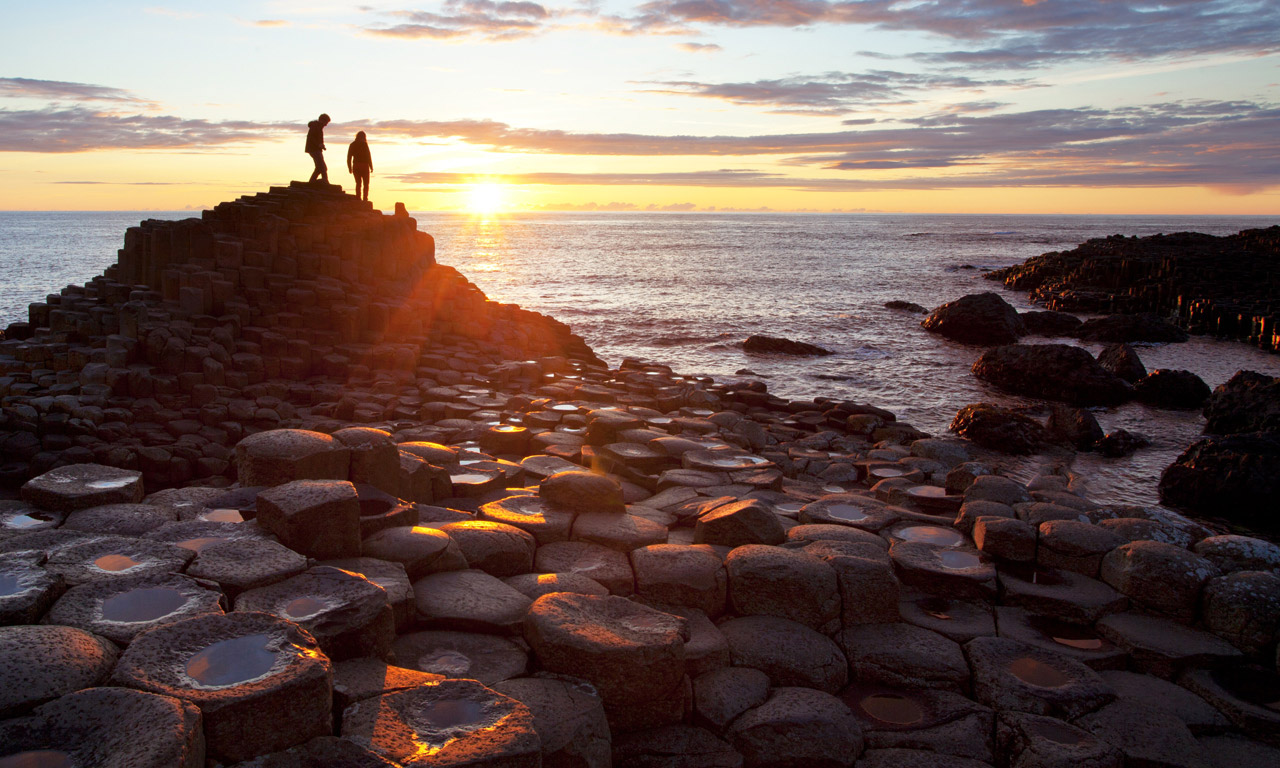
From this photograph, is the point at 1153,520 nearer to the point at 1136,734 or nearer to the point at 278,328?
the point at 1136,734

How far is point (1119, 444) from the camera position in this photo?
13.5m

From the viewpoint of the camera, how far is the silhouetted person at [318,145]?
1748cm

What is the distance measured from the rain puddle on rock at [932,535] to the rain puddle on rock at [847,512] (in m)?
0.43

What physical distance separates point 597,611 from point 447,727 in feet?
5.01

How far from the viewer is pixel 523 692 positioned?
4.10 meters

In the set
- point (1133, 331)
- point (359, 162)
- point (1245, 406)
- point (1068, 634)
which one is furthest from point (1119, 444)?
point (359, 162)

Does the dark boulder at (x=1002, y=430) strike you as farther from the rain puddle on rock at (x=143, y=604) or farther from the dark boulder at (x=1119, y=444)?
the rain puddle on rock at (x=143, y=604)

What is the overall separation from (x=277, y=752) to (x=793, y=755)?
9.01 ft

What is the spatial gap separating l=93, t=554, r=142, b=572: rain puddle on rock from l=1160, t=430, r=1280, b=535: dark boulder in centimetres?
1262

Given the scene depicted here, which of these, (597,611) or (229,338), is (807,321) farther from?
(597,611)

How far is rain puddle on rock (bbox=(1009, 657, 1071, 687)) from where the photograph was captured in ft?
16.2

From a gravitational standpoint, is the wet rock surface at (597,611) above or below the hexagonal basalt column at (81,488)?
below

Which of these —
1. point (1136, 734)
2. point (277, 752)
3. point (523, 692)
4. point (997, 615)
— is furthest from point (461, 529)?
point (1136, 734)

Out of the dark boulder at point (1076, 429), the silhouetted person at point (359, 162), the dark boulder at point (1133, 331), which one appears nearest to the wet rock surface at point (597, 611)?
the dark boulder at point (1076, 429)
